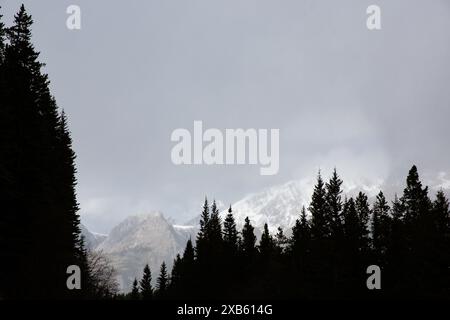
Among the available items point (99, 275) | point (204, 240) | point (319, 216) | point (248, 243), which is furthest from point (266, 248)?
point (99, 275)

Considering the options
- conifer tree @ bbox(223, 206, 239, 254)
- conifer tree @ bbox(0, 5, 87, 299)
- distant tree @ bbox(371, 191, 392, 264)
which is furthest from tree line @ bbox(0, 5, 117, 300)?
conifer tree @ bbox(223, 206, 239, 254)

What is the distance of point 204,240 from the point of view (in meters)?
72.2

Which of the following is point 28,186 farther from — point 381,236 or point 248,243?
point 248,243

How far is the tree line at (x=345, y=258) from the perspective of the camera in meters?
45.7

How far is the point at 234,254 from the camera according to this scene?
7519 centimetres

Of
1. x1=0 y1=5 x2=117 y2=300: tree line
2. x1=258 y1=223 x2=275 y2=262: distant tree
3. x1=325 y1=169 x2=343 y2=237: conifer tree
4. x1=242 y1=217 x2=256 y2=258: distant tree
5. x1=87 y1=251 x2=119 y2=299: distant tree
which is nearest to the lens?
x1=0 y1=5 x2=117 y2=300: tree line

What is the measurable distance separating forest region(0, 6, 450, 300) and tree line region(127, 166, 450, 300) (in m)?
0.13

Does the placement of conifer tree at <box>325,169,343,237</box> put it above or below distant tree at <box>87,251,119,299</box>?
above

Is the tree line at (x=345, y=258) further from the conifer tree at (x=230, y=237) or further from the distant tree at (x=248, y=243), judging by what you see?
the distant tree at (x=248, y=243)

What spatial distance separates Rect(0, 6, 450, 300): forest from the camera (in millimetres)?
25703

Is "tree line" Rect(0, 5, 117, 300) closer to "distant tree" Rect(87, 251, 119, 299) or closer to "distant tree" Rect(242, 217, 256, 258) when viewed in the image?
"distant tree" Rect(87, 251, 119, 299)

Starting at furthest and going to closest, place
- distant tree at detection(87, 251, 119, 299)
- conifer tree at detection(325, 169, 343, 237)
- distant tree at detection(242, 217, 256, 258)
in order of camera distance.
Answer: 1. distant tree at detection(242, 217, 256, 258)
2. conifer tree at detection(325, 169, 343, 237)
3. distant tree at detection(87, 251, 119, 299)
